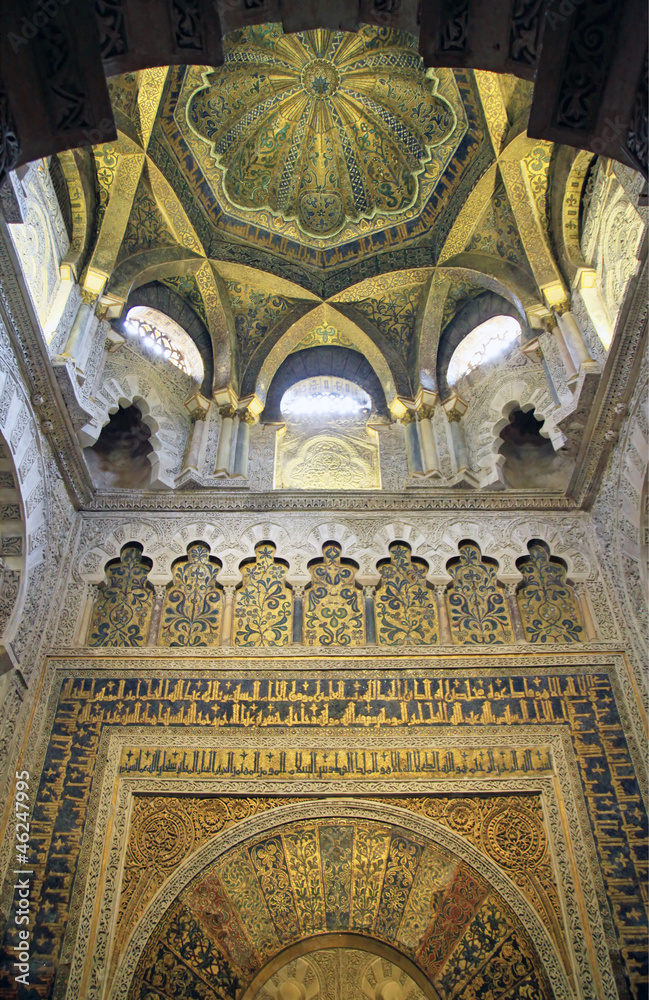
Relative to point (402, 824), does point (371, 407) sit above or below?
above

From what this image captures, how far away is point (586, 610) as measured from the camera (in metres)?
7.96

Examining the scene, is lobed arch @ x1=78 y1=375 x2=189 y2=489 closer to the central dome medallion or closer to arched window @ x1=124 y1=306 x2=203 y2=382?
arched window @ x1=124 y1=306 x2=203 y2=382

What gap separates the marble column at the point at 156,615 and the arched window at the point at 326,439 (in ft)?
6.32

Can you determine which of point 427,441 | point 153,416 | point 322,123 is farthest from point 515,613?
point 322,123

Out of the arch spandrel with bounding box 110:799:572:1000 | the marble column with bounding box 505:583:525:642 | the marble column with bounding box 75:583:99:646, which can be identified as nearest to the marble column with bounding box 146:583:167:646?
the marble column with bounding box 75:583:99:646

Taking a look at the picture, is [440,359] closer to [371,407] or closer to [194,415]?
[371,407]

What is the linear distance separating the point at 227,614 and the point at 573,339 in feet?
14.8

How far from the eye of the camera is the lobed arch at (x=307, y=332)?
10.0m

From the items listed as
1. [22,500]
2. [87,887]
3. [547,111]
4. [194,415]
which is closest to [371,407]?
[194,415]

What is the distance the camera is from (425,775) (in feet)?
22.7

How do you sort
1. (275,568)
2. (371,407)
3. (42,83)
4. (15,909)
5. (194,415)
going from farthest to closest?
(371,407)
(194,415)
(275,568)
(15,909)
(42,83)

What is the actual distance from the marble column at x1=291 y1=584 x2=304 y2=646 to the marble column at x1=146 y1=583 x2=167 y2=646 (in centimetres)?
132

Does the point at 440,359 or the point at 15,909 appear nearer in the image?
the point at 15,909

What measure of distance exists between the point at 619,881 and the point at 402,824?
1735 millimetres
